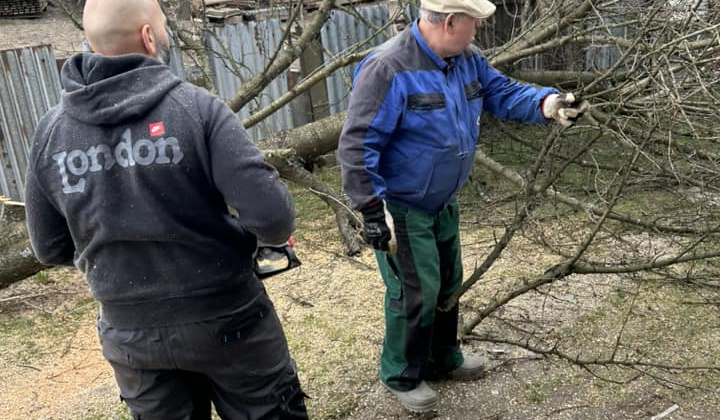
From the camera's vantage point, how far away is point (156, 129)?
5.33ft

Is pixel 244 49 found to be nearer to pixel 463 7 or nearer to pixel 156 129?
pixel 463 7

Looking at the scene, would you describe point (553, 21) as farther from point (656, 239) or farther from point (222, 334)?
point (222, 334)

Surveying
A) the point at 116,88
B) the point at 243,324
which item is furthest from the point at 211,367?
the point at 116,88

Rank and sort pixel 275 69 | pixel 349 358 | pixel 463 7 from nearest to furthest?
pixel 463 7 < pixel 349 358 < pixel 275 69

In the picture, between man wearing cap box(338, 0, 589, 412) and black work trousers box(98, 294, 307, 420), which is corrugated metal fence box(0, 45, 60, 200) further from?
black work trousers box(98, 294, 307, 420)

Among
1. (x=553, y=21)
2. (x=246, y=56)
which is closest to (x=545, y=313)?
(x=553, y=21)

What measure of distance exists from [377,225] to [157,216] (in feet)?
3.03

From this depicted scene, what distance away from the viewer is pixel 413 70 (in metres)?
2.42

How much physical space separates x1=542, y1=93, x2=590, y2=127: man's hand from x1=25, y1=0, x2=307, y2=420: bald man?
1.30m

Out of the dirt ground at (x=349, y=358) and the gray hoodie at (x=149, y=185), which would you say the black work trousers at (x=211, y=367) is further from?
the dirt ground at (x=349, y=358)

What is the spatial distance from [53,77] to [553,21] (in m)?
4.04

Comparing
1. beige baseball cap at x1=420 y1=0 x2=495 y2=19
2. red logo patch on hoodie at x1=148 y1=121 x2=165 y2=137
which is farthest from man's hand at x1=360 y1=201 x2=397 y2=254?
red logo patch on hoodie at x1=148 y1=121 x2=165 y2=137

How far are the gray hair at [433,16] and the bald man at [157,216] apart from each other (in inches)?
39.9

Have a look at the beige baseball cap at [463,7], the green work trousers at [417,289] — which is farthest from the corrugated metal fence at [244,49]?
the beige baseball cap at [463,7]
